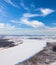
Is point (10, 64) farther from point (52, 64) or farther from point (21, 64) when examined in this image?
point (52, 64)

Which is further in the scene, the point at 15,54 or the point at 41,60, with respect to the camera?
the point at 15,54

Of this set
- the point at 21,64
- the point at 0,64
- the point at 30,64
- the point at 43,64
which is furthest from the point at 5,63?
the point at 43,64

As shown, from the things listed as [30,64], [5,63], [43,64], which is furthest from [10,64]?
[43,64]

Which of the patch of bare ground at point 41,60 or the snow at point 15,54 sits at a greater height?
the snow at point 15,54

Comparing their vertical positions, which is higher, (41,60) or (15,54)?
(15,54)

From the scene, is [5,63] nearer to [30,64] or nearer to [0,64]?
[0,64]

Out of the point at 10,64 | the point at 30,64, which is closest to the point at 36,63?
the point at 30,64

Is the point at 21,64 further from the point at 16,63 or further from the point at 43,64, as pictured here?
the point at 43,64

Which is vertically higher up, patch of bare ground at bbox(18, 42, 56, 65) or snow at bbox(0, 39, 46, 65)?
snow at bbox(0, 39, 46, 65)

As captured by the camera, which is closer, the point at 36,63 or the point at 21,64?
the point at 21,64
